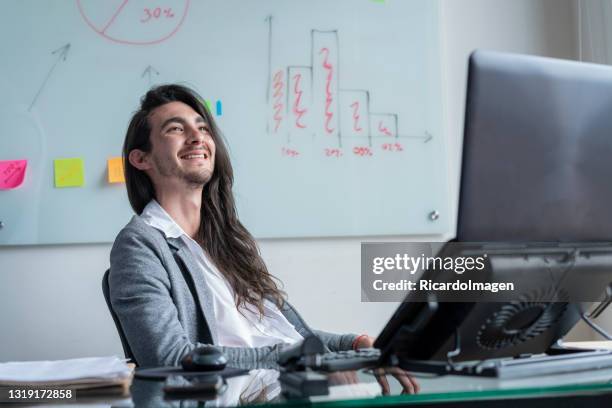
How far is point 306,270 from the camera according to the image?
2.64 m

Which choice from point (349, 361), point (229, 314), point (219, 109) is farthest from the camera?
point (219, 109)

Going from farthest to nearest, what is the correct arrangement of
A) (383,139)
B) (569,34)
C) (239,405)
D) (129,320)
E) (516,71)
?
(569,34), (383,139), (129,320), (516,71), (239,405)

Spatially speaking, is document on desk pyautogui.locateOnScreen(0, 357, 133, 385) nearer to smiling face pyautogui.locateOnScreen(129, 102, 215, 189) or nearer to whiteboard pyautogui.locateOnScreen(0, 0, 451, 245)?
smiling face pyautogui.locateOnScreen(129, 102, 215, 189)

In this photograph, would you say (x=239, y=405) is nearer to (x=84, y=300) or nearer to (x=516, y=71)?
(x=516, y=71)

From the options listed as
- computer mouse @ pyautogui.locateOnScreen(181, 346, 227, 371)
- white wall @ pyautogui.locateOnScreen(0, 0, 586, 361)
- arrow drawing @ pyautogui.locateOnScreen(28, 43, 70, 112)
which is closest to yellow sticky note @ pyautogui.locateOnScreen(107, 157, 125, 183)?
white wall @ pyautogui.locateOnScreen(0, 0, 586, 361)

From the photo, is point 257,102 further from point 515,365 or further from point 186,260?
point 515,365

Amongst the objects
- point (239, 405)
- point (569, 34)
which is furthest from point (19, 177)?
point (569, 34)

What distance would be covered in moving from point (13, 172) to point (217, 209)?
0.88 m

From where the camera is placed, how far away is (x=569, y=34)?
291 centimetres

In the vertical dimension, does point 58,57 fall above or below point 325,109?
above

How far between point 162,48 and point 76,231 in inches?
28.5

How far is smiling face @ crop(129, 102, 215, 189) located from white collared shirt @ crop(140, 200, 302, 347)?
0.10 meters

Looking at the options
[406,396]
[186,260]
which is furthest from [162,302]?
[406,396]
